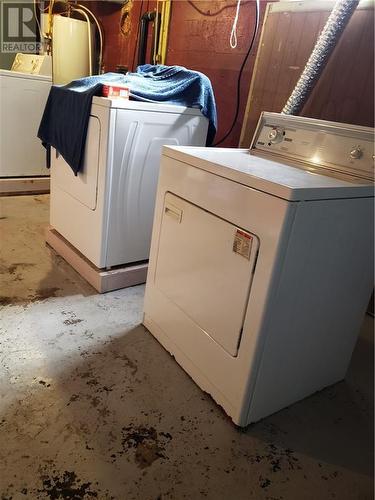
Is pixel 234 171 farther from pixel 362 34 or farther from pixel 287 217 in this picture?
pixel 362 34

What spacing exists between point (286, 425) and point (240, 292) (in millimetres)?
608

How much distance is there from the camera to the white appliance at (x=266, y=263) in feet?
3.93

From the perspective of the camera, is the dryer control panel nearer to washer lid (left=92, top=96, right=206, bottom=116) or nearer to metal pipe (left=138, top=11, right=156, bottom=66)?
washer lid (left=92, top=96, right=206, bottom=116)

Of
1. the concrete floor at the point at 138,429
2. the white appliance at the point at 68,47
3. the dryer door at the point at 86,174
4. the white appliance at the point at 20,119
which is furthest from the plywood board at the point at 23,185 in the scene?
the concrete floor at the point at 138,429

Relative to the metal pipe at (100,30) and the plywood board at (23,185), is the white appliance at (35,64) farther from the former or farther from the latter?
the plywood board at (23,185)

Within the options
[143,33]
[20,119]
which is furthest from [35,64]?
[143,33]

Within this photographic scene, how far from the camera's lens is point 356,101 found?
6.47 feet

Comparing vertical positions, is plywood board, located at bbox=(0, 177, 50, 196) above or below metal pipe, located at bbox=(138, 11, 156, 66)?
below

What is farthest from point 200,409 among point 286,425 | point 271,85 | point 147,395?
point 271,85

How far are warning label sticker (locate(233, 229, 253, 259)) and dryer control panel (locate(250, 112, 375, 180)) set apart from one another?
0.58 meters

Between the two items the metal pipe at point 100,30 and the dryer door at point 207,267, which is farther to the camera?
the metal pipe at point 100,30

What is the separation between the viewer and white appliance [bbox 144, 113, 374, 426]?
1198 millimetres

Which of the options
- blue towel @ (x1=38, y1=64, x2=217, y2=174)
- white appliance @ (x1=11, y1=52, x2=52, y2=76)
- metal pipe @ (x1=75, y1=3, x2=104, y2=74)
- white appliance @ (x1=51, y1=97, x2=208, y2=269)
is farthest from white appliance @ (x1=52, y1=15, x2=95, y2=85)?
white appliance @ (x1=51, y1=97, x2=208, y2=269)

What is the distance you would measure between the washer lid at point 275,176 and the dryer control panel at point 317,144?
7 centimetres
